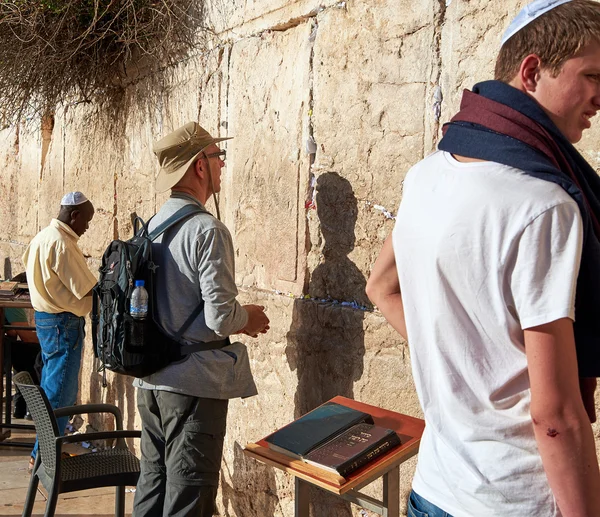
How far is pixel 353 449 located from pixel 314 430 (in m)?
0.24

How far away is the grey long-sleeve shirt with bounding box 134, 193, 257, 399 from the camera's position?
10.6 ft

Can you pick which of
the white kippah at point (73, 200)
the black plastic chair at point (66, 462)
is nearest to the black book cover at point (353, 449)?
the black plastic chair at point (66, 462)

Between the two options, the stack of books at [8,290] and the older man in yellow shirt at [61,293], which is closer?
the older man in yellow shirt at [61,293]

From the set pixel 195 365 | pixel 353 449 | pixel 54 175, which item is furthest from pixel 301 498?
pixel 54 175

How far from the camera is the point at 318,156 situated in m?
3.72

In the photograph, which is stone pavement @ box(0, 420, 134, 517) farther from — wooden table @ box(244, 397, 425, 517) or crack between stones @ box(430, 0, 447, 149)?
crack between stones @ box(430, 0, 447, 149)

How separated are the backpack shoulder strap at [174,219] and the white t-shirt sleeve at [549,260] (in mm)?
2156

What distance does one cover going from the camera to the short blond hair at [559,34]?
1438 millimetres

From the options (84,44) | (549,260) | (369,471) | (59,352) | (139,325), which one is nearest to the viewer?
(549,260)

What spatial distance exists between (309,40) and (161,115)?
1.76 meters

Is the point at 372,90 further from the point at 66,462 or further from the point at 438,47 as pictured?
the point at 66,462

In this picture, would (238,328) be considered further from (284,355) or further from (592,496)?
(592,496)

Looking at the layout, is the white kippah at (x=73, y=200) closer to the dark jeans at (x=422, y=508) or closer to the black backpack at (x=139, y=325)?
the black backpack at (x=139, y=325)

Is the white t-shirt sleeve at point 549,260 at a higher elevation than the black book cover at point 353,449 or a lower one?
higher
